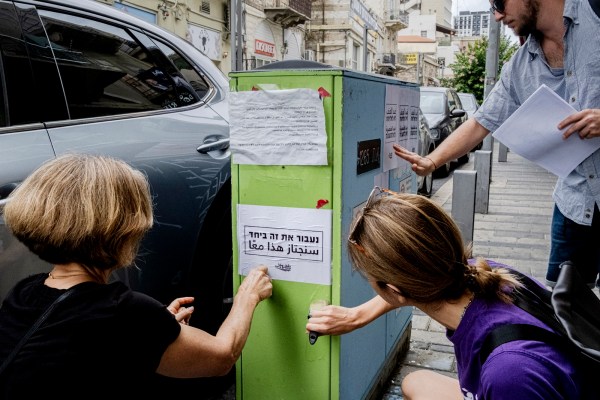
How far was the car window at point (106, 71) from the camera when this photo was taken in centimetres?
241

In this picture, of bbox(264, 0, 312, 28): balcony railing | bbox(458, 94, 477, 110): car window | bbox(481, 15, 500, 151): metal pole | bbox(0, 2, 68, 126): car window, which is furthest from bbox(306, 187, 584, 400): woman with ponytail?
bbox(264, 0, 312, 28): balcony railing

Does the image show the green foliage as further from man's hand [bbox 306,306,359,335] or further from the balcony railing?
man's hand [bbox 306,306,359,335]

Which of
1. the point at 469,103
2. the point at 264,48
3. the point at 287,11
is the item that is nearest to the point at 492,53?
the point at 469,103

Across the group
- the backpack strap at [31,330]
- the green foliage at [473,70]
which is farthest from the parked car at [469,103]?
the backpack strap at [31,330]

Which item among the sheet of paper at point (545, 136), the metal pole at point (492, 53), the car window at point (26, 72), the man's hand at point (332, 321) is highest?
the metal pole at point (492, 53)

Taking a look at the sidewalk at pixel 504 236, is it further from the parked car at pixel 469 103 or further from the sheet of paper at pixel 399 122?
the parked car at pixel 469 103

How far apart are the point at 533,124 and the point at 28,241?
1.87 meters

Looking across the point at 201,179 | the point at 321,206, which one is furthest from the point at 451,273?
the point at 201,179

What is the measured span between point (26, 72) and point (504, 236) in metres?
5.17

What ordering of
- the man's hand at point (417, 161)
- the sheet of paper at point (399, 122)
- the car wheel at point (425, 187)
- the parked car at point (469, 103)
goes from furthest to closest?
the parked car at point (469, 103)
the car wheel at point (425, 187)
the man's hand at point (417, 161)
the sheet of paper at point (399, 122)

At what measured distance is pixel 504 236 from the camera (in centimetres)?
628

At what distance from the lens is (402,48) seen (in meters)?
76.5

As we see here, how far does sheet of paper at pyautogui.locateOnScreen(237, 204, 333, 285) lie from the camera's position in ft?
6.84

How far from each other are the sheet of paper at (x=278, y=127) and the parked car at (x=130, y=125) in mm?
513
